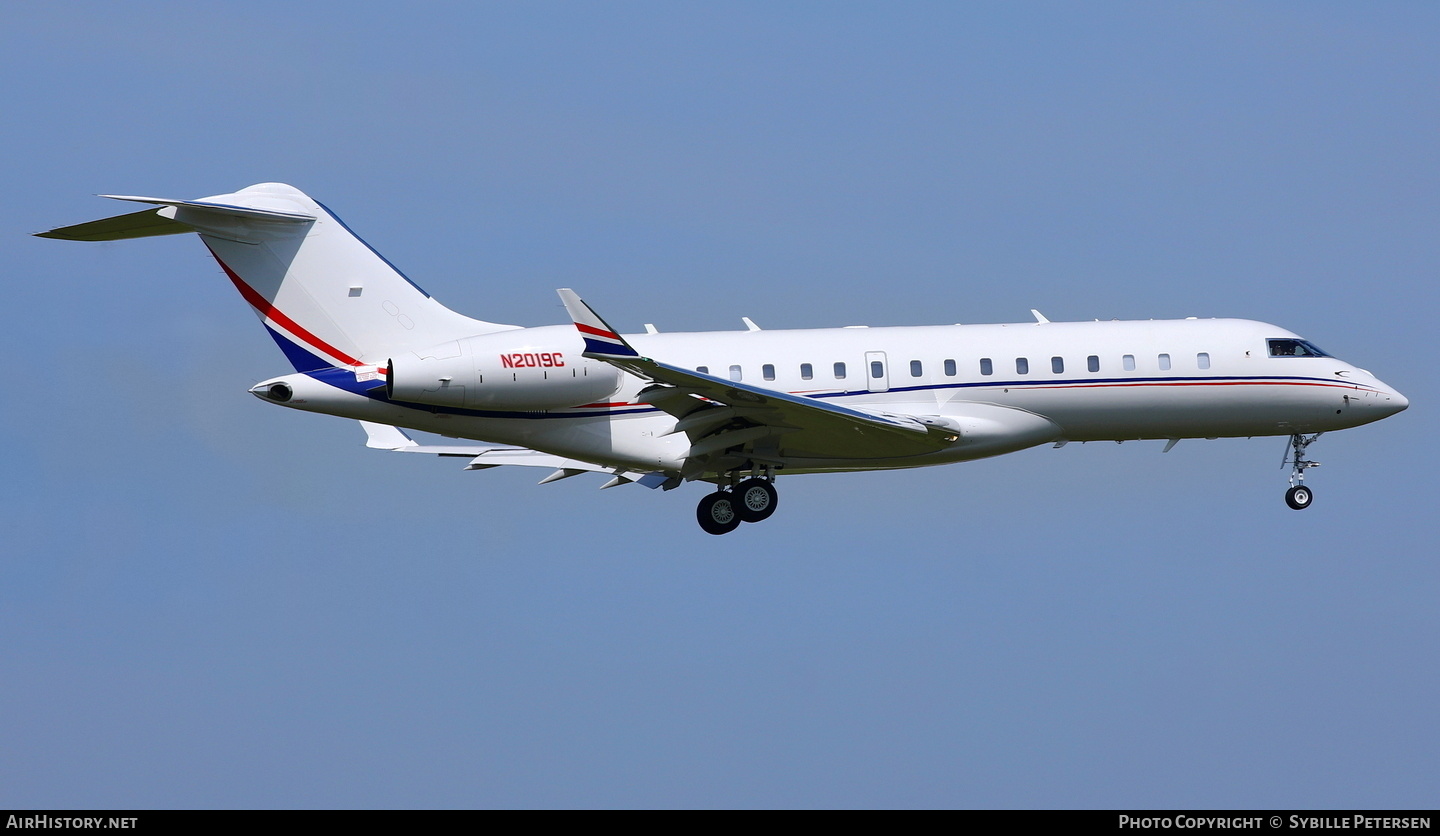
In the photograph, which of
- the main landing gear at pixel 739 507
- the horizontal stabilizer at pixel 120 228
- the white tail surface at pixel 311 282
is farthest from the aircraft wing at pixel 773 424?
the horizontal stabilizer at pixel 120 228

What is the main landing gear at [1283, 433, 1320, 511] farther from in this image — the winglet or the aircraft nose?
the winglet

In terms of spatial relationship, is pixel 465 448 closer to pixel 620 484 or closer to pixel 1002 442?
pixel 620 484

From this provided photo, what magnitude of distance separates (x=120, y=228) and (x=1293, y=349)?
18.9 metres

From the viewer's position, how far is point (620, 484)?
31562 millimetres

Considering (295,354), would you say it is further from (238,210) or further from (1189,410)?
(1189,410)

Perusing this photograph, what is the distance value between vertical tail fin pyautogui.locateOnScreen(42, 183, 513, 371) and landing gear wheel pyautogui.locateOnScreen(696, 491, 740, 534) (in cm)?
475

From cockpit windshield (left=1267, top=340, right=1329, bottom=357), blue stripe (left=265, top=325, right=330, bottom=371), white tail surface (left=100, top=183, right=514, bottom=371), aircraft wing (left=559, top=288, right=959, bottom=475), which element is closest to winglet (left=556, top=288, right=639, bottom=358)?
aircraft wing (left=559, top=288, right=959, bottom=475)

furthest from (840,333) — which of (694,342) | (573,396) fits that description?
(573,396)

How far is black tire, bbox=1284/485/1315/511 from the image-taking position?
30781 mm

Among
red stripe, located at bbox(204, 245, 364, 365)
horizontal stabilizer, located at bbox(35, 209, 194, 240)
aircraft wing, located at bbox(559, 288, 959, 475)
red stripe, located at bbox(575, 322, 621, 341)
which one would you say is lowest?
aircraft wing, located at bbox(559, 288, 959, 475)

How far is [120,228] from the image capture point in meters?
27.4

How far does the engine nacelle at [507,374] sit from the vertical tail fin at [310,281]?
1.14 meters

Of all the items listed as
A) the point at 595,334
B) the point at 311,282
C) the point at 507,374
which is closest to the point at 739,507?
the point at 507,374

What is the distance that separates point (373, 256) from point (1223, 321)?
14.1 metres
